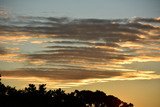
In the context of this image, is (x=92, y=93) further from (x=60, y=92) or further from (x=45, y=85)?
(x=45, y=85)

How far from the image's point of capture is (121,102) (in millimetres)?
138625

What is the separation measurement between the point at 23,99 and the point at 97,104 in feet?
116

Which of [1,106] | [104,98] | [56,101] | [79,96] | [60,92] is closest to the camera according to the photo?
[1,106]

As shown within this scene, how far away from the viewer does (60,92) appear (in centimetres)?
11450

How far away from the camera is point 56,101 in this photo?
10669 cm

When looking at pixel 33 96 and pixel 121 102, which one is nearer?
pixel 33 96

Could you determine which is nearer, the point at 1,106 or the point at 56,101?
the point at 1,106

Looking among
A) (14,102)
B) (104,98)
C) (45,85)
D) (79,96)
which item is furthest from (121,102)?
(14,102)

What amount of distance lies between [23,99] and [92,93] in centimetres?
3749

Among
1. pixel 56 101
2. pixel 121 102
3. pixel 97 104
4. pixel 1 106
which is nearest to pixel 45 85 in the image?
pixel 56 101

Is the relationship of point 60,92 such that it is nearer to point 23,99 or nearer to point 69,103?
point 69,103

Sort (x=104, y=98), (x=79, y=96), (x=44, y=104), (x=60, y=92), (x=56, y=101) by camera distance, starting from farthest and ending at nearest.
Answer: (x=104, y=98) → (x=79, y=96) → (x=60, y=92) → (x=56, y=101) → (x=44, y=104)

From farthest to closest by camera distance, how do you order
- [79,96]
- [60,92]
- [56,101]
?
[79,96], [60,92], [56,101]

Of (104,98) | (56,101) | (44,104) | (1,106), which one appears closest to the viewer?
(1,106)
